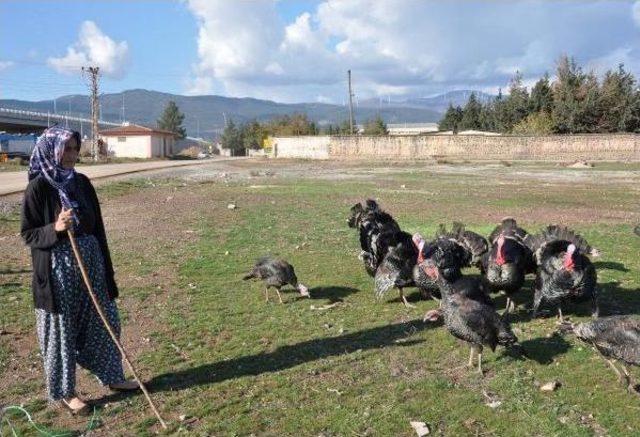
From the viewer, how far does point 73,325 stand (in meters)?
5.47

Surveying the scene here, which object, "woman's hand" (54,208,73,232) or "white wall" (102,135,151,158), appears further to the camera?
"white wall" (102,135,151,158)

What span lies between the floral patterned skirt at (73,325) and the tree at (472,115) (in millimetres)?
81065

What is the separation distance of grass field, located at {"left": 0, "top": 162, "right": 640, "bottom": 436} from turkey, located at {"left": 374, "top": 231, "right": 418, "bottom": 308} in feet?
0.91

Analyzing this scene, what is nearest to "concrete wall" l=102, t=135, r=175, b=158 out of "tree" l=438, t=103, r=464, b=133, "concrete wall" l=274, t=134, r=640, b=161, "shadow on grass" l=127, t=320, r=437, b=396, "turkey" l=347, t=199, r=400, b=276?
"concrete wall" l=274, t=134, r=640, b=161

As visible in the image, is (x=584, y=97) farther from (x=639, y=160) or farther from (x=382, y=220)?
(x=382, y=220)

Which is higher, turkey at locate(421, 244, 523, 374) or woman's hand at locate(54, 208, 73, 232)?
woman's hand at locate(54, 208, 73, 232)

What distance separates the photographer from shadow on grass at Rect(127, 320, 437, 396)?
6.12 m

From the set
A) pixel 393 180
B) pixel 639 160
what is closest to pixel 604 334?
pixel 393 180

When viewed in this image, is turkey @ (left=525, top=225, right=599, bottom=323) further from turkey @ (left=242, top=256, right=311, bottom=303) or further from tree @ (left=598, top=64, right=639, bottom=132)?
tree @ (left=598, top=64, right=639, bottom=132)

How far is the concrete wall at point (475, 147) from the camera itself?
55.6 metres

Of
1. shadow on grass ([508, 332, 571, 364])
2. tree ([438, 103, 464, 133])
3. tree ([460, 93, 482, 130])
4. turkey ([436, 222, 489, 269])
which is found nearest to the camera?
shadow on grass ([508, 332, 571, 364])

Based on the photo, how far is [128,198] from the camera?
77.3ft

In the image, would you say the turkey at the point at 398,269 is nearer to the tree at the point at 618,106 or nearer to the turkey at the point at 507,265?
the turkey at the point at 507,265

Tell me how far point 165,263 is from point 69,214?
6929 mm
